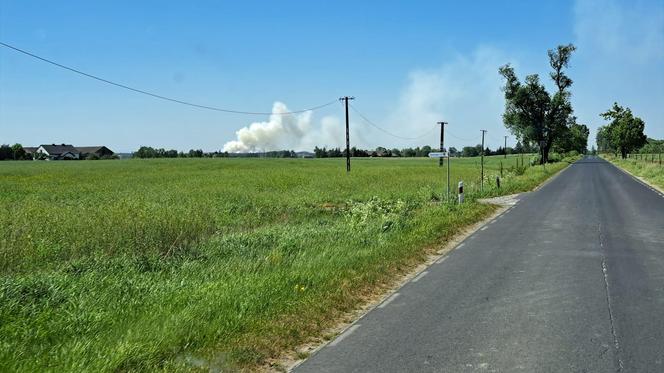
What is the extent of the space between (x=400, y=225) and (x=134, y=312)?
9.37 metres

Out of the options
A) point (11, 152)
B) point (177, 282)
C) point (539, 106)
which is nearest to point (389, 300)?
point (177, 282)

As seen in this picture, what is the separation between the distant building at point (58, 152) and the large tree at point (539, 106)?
5375 inches

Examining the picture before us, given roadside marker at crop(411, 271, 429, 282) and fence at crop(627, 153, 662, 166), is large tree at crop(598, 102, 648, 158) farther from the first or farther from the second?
roadside marker at crop(411, 271, 429, 282)

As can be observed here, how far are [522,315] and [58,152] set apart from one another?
18542 centimetres

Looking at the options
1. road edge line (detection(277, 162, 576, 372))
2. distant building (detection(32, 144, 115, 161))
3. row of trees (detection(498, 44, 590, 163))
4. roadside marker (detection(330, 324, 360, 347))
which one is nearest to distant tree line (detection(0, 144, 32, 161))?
distant building (detection(32, 144, 115, 161))

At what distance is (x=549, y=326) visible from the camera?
6258 mm

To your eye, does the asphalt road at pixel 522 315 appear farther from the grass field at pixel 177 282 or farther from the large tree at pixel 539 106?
the large tree at pixel 539 106

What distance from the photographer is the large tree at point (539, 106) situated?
78812 mm

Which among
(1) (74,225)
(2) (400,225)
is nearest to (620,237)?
(2) (400,225)


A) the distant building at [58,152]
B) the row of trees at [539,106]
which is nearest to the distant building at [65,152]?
the distant building at [58,152]

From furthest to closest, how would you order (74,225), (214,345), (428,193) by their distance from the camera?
(428,193) < (74,225) < (214,345)

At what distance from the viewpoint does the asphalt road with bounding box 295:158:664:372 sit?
17.0 ft

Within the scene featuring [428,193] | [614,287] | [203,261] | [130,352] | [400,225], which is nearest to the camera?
[130,352]

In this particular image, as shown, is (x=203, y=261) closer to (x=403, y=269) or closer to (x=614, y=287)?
(x=403, y=269)
